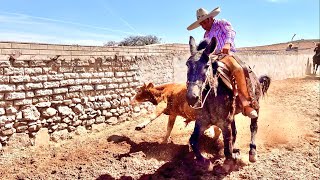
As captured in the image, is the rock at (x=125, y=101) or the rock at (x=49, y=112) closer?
the rock at (x=49, y=112)

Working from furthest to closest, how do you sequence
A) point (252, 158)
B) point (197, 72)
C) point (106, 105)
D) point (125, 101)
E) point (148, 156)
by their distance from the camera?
point (125, 101)
point (106, 105)
point (148, 156)
point (252, 158)
point (197, 72)

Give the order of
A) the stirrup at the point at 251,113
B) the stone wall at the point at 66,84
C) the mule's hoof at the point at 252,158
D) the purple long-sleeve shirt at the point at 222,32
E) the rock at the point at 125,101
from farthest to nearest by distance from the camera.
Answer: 1. the rock at the point at 125,101
2. the stone wall at the point at 66,84
3. the mule's hoof at the point at 252,158
4. the purple long-sleeve shirt at the point at 222,32
5. the stirrup at the point at 251,113

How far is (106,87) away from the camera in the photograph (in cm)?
851

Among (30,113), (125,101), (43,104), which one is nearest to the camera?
(30,113)

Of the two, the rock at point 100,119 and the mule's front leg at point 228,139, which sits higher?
the mule's front leg at point 228,139

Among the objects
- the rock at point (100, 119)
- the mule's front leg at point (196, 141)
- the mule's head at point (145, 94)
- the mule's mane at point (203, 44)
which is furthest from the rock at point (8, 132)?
the mule's mane at point (203, 44)

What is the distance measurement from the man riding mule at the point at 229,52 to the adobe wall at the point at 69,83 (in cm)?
327

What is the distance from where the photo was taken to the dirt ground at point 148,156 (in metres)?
5.71

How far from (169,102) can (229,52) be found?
2.03 m

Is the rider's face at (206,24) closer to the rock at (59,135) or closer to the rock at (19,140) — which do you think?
the rock at (59,135)

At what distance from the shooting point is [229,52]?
226 inches

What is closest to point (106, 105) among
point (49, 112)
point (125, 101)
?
point (125, 101)

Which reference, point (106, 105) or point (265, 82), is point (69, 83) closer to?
point (106, 105)

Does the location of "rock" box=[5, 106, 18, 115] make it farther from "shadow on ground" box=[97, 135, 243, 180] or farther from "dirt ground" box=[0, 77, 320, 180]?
"shadow on ground" box=[97, 135, 243, 180]
